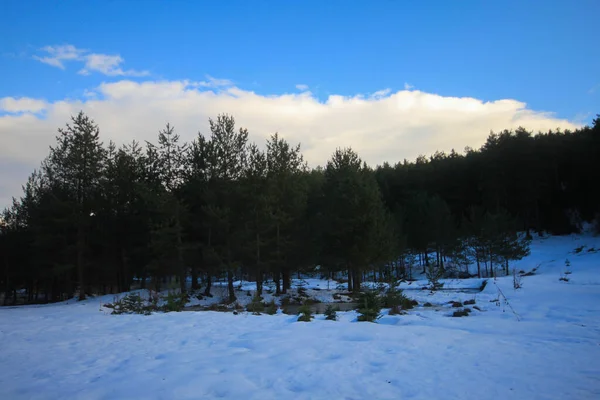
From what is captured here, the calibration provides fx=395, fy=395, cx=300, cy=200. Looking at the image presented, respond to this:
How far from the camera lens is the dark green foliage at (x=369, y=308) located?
10734mm

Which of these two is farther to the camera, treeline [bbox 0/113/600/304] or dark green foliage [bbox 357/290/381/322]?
treeline [bbox 0/113/600/304]

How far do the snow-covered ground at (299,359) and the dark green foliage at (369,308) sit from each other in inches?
14.9

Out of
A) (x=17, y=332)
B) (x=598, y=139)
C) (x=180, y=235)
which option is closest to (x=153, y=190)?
(x=180, y=235)

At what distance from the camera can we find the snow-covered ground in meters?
4.82

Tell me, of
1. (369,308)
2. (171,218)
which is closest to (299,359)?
(369,308)

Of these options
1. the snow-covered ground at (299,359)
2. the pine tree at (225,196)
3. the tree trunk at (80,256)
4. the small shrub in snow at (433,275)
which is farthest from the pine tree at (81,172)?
the small shrub in snow at (433,275)

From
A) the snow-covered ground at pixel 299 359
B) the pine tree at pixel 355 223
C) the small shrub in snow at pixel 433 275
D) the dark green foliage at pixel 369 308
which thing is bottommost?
the small shrub in snow at pixel 433 275

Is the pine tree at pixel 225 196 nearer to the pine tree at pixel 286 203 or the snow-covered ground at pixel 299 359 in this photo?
the pine tree at pixel 286 203

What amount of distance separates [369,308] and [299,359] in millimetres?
6839

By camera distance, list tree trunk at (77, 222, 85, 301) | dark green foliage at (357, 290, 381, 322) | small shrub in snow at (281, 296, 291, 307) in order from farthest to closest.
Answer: tree trunk at (77, 222, 85, 301) → small shrub in snow at (281, 296, 291, 307) → dark green foliage at (357, 290, 381, 322)

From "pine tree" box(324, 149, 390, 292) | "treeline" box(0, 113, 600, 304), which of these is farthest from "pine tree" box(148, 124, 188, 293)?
"pine tree" box(324, 149, 390, 292)

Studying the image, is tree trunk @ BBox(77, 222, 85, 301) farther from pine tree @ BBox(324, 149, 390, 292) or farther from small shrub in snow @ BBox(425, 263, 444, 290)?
small shrub in snow @ BBox(425, 263, 444, 290)

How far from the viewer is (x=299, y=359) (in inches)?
245

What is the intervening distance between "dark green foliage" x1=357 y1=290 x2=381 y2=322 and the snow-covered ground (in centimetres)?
38
